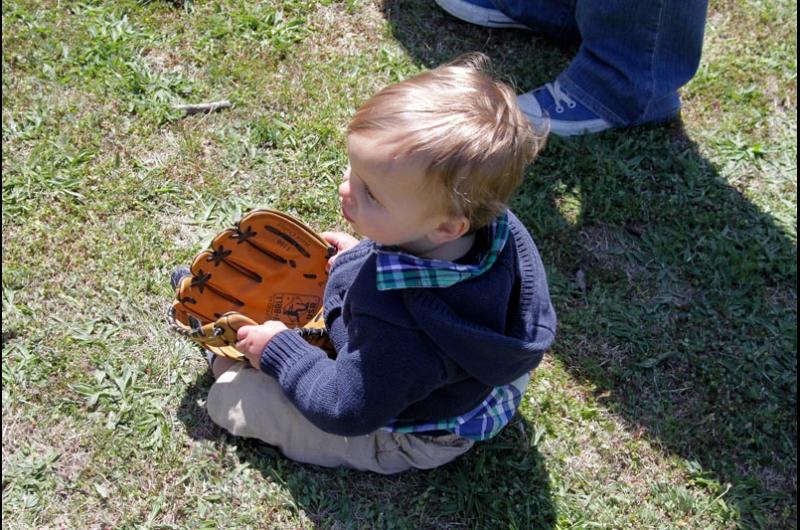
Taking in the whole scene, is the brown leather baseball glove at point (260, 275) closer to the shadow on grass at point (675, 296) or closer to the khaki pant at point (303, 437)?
the khaki pant at point (303, 437)

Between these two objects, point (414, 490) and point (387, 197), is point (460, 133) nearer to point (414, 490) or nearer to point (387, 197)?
point (387, 197)

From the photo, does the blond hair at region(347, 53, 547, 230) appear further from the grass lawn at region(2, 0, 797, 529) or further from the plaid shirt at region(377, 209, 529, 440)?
the grass lawn at region(2, 0, 797, 529)

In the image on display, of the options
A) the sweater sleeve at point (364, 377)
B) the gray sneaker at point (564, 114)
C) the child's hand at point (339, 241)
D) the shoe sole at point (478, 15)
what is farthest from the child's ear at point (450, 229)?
the shoe sole at point (478, 15)

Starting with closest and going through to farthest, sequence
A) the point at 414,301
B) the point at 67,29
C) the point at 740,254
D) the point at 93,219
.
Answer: the point at 414,301 → the point at 93,219 → the point at 740,254 → the point at 67,29

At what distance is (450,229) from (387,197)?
0.17 meters

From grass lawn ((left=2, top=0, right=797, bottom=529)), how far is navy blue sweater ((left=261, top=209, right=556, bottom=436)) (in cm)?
49

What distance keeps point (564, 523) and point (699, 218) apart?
1.43 m

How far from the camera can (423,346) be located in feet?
6.52

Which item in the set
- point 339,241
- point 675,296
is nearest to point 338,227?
point 339,241

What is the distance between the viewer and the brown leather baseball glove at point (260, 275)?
8.57 feet

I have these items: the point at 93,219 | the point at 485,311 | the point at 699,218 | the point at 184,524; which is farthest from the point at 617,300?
the point at 93,219

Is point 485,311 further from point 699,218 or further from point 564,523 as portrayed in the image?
point 699,218

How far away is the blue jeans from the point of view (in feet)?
Result: 10.7

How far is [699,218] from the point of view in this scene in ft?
10.9
